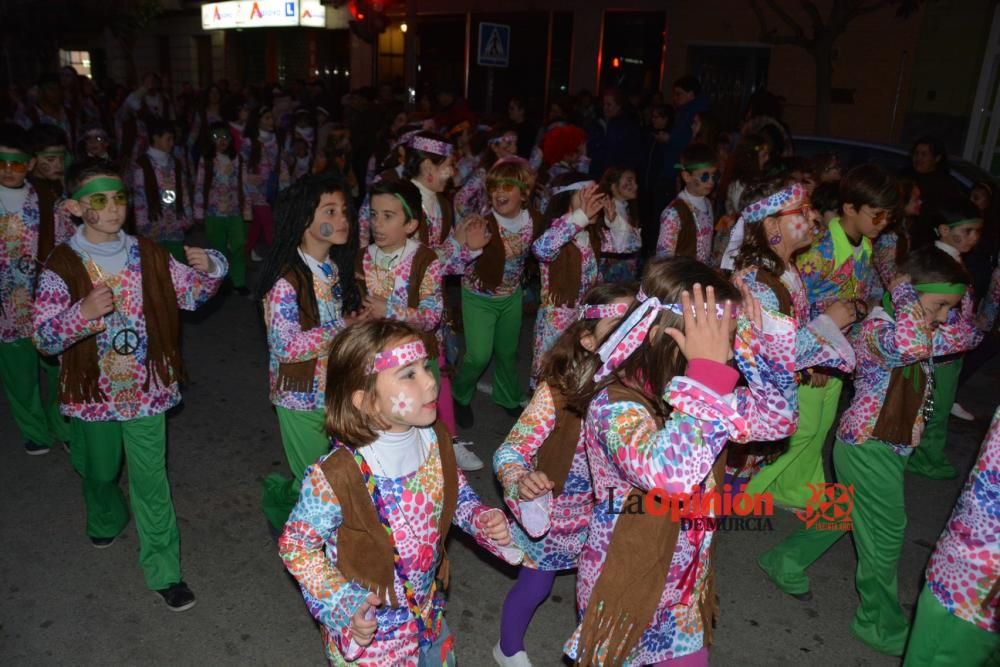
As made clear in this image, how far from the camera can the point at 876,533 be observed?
3.60 m

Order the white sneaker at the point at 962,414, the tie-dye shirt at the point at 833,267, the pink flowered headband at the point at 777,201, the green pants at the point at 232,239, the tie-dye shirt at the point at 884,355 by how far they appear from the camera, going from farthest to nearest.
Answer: the green pants at the point at 232,239 → the white sneaker at the point at 962,414 → the tie-dye shirt at the point at 833,267 → the pink flowered headband at the point at 777,201 → the tie-dye shirt at the point at 884,355

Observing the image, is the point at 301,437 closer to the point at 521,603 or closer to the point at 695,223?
the point at 521,603

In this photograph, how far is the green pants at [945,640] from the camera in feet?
7.89

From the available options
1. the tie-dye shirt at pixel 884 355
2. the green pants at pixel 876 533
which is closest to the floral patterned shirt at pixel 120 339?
the tie-dye shirt at pixel 884 355

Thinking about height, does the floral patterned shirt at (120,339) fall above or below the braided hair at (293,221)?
below

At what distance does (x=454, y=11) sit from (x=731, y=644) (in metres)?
20.7

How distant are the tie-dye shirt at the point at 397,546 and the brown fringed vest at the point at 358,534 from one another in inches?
1.0

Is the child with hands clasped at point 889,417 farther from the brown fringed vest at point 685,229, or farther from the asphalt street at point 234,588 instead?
the brown fringed vest at point 685,229

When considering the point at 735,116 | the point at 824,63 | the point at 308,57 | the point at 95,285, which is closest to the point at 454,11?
the point at 308,57

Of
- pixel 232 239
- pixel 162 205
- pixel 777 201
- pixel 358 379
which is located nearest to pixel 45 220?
pixel 162 205

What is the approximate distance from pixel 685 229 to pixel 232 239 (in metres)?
5.47

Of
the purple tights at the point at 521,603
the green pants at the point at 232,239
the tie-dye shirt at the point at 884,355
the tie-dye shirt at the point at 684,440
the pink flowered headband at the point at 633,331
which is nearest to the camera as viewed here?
the tie-dye shirt at the point at 684,440

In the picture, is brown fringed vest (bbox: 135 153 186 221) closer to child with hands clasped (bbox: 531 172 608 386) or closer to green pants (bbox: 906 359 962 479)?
child with hands clasped (bbox: 531 172 608 386)

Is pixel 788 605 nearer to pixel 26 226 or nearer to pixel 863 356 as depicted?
pixel 863 356
